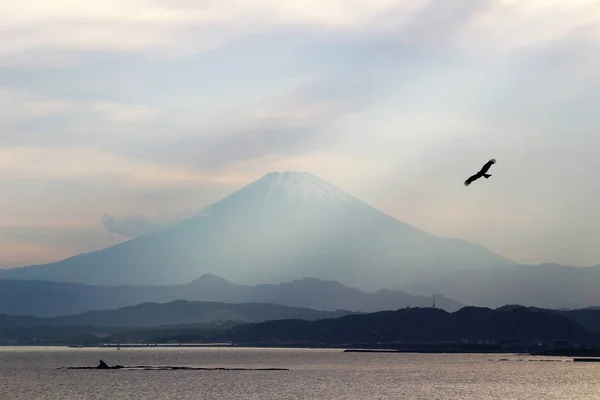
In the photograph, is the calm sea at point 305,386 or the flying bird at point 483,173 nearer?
the flying bird at point 483,173

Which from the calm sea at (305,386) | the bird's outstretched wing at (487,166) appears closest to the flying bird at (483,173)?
the bird's outstretched wing at (487,166)

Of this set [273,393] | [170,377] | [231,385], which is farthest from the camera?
[170,377]

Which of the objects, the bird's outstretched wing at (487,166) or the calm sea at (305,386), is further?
the calm sea at (305,386)

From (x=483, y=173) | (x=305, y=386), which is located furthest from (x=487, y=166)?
(x=305, y=386)

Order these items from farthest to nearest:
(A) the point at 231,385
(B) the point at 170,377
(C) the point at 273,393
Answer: (B) the point at 170,377, (A) the point at 231,385, (C) the point at 273,393

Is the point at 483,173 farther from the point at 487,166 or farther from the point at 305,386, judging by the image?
the point at 305,386

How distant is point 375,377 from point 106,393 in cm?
5613

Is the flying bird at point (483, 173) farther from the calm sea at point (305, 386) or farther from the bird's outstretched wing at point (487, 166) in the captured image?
the calm sea at point (305, 386)

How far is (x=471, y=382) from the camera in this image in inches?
6654

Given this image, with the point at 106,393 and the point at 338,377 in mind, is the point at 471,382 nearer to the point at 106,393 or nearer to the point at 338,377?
the point at 338,377

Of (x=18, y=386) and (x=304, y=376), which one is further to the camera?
(x=304, y=376)

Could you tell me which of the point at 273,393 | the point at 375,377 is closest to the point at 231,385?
the point at 273,393

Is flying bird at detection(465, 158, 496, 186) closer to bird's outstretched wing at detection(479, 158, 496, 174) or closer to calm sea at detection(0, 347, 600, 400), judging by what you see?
bird's outstretched wing at detection(479, 158, 496, 174)

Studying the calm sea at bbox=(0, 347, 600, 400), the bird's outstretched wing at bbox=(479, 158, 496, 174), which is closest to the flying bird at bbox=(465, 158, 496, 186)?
the bird's outstretched wing at bbox=(479, 158, 496, 174)
